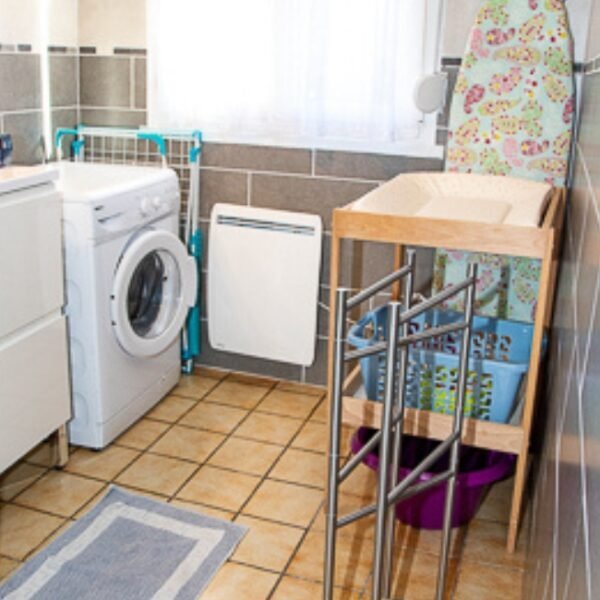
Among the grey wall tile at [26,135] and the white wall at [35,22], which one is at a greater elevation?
the white wall at [35,22]

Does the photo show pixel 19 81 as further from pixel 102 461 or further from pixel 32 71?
pixel 102 461

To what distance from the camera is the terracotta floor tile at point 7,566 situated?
196 cm

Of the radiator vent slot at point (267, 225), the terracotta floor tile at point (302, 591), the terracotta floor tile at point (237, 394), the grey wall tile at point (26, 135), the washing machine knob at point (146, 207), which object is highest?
the grey wall tile at point (26, 135)

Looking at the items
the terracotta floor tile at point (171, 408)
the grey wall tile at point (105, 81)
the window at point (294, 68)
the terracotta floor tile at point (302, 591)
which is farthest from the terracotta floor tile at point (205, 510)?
the grey wall tile at point (105, 81)

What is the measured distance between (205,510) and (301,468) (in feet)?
1.25

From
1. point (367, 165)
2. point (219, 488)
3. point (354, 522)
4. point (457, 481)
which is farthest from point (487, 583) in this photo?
point (367, 165)

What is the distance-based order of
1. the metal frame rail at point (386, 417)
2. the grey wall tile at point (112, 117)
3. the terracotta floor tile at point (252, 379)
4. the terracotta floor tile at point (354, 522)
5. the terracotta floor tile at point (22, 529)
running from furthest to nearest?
the terracotta floor tile at point (252, 379) < the grey wall tile at point (112, 117) < the terracotta floor tile at point (354, 522) < the terracotta floor tile at point (22, 529) < the metal frame rail at point (386, 417)

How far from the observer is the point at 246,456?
8.42 ft

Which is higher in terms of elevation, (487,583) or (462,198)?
(462,198)

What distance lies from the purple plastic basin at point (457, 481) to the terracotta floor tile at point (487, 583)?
0.14 meters

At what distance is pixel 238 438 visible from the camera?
8.79 feet

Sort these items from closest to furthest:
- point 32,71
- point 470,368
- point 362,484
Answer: point 470,368
point 362,484
point 32,71

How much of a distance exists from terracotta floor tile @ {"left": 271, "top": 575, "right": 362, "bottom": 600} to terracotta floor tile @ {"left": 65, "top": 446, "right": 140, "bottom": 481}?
2.34 ft

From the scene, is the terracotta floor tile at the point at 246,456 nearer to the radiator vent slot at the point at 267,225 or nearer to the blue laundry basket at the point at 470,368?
the blue laundry basket at the point at 470,368
